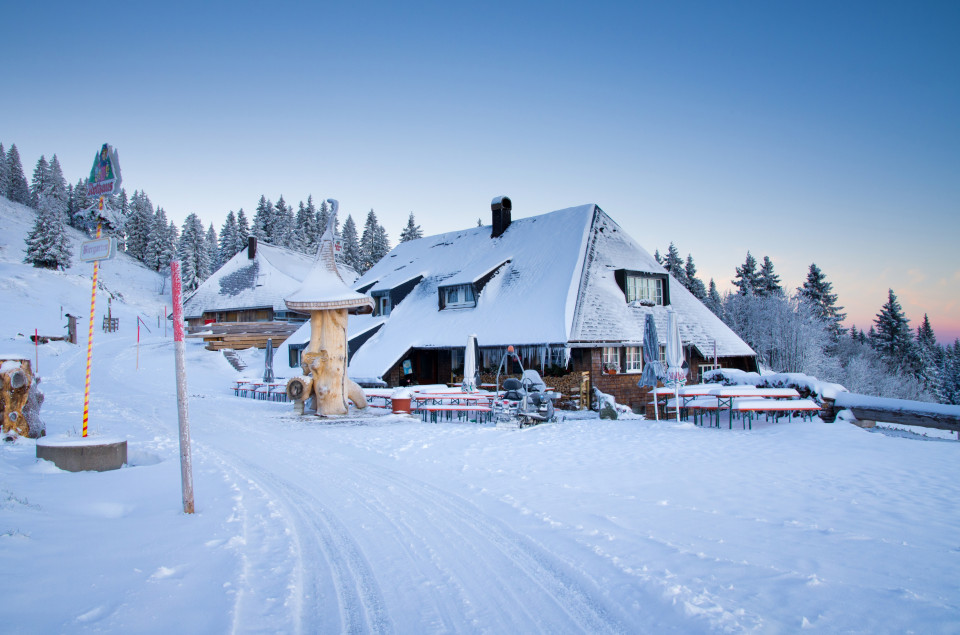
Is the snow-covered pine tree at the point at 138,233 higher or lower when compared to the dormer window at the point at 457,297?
higher

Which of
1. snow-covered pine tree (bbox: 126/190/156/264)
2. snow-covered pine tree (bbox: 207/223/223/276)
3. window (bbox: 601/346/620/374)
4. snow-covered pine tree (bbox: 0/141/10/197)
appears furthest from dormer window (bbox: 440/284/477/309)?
snow-covered pine tree (bbox: 0/141/10/197)

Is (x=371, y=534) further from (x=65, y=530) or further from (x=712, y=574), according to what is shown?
(x=712, y=574)

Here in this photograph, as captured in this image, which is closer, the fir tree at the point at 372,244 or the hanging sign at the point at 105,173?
the hanging sign at the point at 105,173

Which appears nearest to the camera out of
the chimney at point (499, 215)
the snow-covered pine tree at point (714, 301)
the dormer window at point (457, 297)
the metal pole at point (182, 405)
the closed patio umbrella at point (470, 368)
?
the metal pole at point (182, 405)

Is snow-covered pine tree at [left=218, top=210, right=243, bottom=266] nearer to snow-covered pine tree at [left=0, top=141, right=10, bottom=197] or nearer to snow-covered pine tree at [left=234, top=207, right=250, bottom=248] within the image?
snow-covered pine tree at [left=234, top=207, right=250, bottom=248]

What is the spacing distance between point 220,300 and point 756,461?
45090mm

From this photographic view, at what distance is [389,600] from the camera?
418 centimetres

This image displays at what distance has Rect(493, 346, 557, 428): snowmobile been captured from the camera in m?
15.7

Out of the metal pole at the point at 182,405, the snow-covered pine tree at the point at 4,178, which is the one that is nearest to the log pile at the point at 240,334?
the metal pole at the point at 182,405

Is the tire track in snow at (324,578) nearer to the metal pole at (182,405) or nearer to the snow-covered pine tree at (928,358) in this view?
the metal pole at (182,405)

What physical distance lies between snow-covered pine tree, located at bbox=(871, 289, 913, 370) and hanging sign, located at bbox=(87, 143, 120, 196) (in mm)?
66629

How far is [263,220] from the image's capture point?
245 feet

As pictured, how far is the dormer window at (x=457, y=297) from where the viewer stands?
83.3 feet

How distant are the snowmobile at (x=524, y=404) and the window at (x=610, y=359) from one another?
16.5 ft
